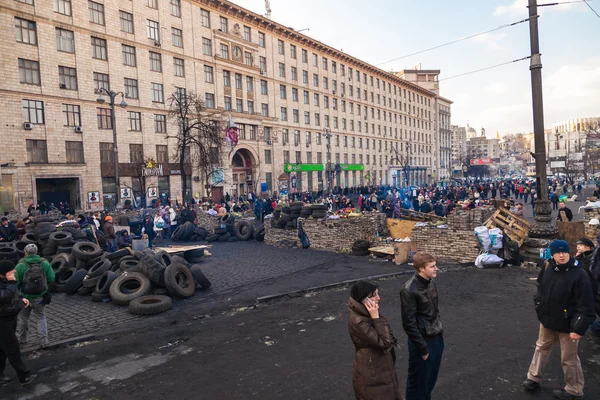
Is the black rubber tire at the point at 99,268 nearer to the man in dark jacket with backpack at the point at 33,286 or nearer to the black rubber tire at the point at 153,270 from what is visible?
the black rubber tire at the point at 153,270

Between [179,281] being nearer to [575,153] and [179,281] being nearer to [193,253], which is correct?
[193,253]

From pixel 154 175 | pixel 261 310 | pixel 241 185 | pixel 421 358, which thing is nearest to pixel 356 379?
pixel 421 358

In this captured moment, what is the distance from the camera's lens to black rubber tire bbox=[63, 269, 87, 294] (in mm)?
10375

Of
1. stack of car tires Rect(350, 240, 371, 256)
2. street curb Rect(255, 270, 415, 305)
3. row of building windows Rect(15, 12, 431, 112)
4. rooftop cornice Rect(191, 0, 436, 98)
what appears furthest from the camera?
rooftop cornice Rect(191, 0, 436, 98)

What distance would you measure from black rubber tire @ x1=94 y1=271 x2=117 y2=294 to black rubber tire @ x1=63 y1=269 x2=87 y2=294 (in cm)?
77

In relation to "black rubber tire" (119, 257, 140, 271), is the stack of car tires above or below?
below

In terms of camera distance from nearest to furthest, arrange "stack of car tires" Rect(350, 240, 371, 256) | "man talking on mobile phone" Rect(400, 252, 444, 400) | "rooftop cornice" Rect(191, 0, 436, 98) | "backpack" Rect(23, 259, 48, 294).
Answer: "man talking on mobile phone" Rect(400, 252, 444, 400) → "backpack" Rect(23, 259, 48, 294) → "stack of car tires" Rect(350, 240, 371, 256) → "rooftop cornice" Rect(191, 0, 436, 98)

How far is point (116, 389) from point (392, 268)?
28.9 feet

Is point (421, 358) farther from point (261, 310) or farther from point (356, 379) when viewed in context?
point (261, 310)

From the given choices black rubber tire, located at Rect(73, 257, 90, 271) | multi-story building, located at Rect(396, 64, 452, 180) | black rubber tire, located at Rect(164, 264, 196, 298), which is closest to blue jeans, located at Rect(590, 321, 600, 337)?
black rubber tire, located at Rect(164, 264, 196, 298)

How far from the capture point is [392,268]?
1211 centimetres

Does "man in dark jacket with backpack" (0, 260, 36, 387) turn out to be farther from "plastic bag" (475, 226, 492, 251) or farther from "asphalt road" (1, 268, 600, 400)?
"plastic bag" (475, 226, 492, 251)

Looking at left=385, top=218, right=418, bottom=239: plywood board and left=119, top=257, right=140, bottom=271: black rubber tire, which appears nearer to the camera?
left=119, top=257, right=140, bottom=271: black rubber tire

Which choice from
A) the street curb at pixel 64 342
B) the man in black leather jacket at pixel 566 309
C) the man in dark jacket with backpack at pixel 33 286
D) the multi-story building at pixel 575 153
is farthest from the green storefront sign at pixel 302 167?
the man in black leather jacket at pixel 566 309
